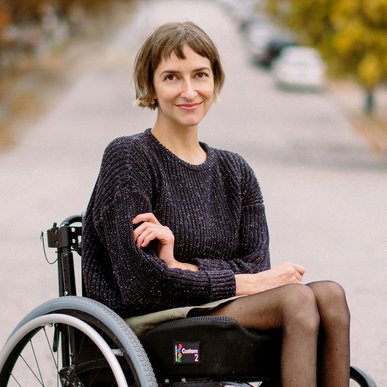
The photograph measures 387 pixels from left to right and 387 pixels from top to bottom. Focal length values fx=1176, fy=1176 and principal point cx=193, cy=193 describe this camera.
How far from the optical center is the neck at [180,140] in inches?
162

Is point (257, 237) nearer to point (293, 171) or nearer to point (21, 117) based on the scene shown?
point (293, 171)

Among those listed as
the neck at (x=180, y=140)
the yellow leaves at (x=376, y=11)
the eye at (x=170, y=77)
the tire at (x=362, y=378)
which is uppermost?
the yellow leaves at (x=376, y=11)

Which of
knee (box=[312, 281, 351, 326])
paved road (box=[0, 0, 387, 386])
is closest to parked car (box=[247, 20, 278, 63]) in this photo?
paved road (box=[0, 0, 387, 386])

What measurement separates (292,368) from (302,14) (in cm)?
1870

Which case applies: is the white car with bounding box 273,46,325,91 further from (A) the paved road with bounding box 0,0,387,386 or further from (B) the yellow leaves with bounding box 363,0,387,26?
(B) the yellow leaves with bounding box 363,0,387,26

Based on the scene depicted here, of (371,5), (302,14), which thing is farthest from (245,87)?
(371,5)

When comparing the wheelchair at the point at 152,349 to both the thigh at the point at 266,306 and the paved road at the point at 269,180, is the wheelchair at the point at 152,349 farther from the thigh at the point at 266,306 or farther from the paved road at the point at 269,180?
the paved road at the point at 269,180

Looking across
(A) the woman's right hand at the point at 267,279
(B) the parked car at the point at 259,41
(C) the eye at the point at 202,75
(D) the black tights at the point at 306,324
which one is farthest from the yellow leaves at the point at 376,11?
(B) the parked car at the point at 259,41

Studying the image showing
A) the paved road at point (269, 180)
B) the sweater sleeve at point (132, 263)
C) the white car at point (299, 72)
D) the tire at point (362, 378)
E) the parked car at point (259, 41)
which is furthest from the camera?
the parked car at point (259, 41)

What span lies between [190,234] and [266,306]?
43 centimetres

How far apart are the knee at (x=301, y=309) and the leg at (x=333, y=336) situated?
0.22ft

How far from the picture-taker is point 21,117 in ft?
82.3

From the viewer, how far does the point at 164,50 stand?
157 inches

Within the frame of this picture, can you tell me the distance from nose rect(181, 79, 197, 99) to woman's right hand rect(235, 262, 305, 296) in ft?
2.09
